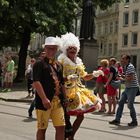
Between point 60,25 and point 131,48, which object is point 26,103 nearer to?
point 60,25

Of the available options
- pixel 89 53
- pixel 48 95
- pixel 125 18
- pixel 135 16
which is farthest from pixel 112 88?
pixel 125 18

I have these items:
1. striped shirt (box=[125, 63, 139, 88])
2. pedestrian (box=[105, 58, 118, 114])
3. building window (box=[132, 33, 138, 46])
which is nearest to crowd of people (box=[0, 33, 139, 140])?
striped shirt (box=[125, 63, 139, 88])

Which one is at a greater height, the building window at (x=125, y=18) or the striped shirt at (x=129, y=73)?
the building window at (x=125, y=18)

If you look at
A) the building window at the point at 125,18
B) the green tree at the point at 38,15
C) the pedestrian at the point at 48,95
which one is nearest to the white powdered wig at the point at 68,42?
the pedestrian at the point at 48,95

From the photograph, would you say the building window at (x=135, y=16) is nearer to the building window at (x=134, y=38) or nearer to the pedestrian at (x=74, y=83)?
the building window at (x=134, y=38)

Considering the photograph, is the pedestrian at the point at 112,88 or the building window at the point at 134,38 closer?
the pedestrian at the point at 112,88

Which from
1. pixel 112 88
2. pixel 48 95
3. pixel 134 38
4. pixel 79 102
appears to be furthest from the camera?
pixel 134 38

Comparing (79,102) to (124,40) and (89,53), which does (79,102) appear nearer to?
(89,53)

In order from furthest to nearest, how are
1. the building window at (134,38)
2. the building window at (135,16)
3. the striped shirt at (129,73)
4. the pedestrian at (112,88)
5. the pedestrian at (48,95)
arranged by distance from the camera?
the building window at (135,16)
the building window at (134,38)
the pedestrian at (112,88)
the striped shirt at (129,73)
the pedestrian at (48,95)

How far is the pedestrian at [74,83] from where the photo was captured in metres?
7.89

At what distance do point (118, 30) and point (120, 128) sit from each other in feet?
211

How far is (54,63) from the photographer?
720 centimetres

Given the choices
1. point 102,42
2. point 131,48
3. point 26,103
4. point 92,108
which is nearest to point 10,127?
point 92,108

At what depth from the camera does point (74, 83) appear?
26.3ft
